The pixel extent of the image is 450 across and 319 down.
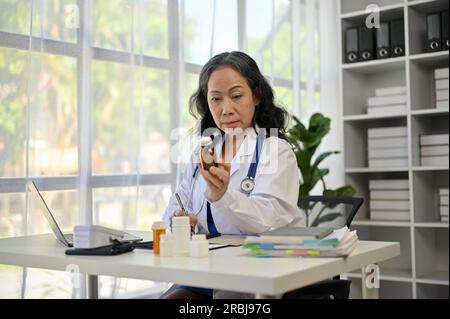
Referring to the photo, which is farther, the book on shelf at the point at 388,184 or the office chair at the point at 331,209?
Result: the book on shelf at the point at 388,184

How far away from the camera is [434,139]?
137 inches

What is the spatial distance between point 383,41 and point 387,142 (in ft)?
2.05

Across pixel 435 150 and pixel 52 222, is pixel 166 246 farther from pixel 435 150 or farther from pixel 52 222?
pixel 435 150

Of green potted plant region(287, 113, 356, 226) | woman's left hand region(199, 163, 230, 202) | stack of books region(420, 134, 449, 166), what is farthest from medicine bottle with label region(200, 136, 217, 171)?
stack of books region(420, 134, 449, 166)

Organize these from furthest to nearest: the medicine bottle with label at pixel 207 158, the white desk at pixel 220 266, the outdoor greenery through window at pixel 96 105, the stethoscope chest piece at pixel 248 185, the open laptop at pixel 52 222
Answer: the outdoor greenery through window at pixel 96 105 < the stethoscope chest piece at pixel 248 185 < the open laptop at pixel 52 222 < the medicine bottle with label at pixel 207 158 < the white desk at pixel 220 266

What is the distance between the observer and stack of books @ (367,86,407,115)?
3.58 meters

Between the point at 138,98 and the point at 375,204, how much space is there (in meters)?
→ 1.68

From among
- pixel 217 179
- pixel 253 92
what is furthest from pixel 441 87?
pixel 217 179

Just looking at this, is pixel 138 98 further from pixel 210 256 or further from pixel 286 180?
pixel 210 256

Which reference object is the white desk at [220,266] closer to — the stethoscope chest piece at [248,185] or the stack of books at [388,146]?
the stethoscope chest piece at [248,185]

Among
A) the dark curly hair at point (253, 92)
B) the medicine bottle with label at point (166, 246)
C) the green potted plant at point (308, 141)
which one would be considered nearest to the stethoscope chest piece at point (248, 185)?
the dark curly hair at point (253, 92)

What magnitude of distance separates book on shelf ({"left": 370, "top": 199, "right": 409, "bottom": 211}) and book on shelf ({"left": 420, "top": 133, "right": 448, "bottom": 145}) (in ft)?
1.23

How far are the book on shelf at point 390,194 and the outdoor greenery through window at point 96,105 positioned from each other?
120 centimetres

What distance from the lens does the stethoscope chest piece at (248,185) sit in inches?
76.3
